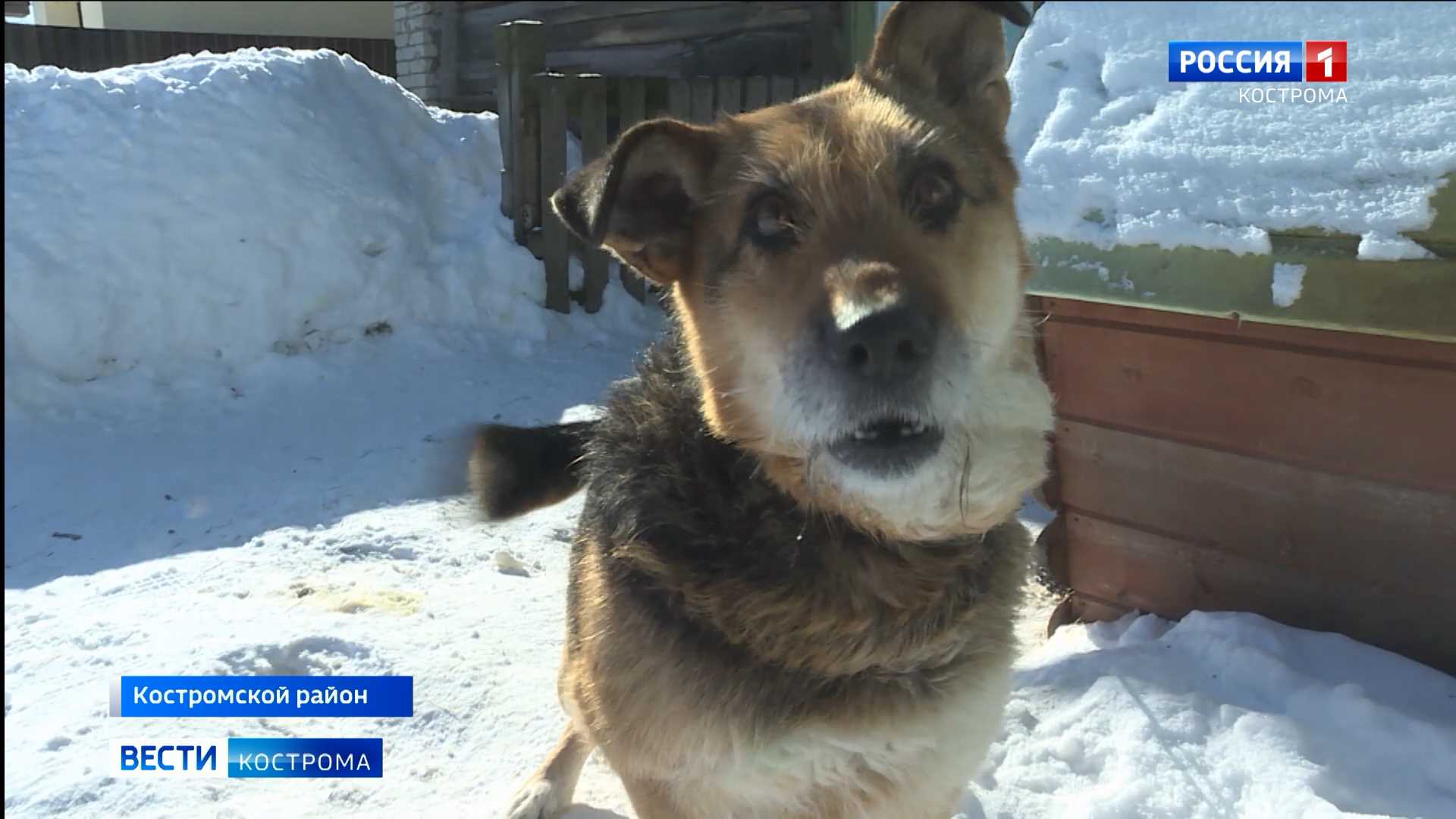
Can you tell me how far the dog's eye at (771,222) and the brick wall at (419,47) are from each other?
3734mm

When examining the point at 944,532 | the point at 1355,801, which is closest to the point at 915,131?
the point at 944,532

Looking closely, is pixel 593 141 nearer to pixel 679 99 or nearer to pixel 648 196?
pixel 679 99

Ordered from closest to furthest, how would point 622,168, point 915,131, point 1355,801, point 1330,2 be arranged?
point 622,168, point 915,131, point 1355,801, point 1330,2

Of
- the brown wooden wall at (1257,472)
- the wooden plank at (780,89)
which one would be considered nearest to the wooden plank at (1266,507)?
the brown wooden wall at (1257,472)

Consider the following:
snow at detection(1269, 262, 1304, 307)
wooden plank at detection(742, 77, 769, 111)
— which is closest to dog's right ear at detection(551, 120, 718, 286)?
snow at detection(1269, 262, 1304, 307)

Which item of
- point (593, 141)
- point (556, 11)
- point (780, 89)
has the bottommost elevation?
point (593, 141)

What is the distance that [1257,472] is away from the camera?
2.91m

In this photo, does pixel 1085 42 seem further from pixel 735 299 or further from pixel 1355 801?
pixel 1355 801

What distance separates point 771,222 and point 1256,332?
1744 mm

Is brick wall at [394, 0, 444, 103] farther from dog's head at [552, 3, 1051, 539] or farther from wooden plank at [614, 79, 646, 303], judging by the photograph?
dog's head at [552, 3, 1051, 539]

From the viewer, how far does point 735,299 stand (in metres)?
1.88

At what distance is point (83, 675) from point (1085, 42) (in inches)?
153

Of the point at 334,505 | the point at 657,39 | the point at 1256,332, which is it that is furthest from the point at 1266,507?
the point at 657,39

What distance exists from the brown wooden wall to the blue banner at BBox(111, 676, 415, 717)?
95.8 inches
